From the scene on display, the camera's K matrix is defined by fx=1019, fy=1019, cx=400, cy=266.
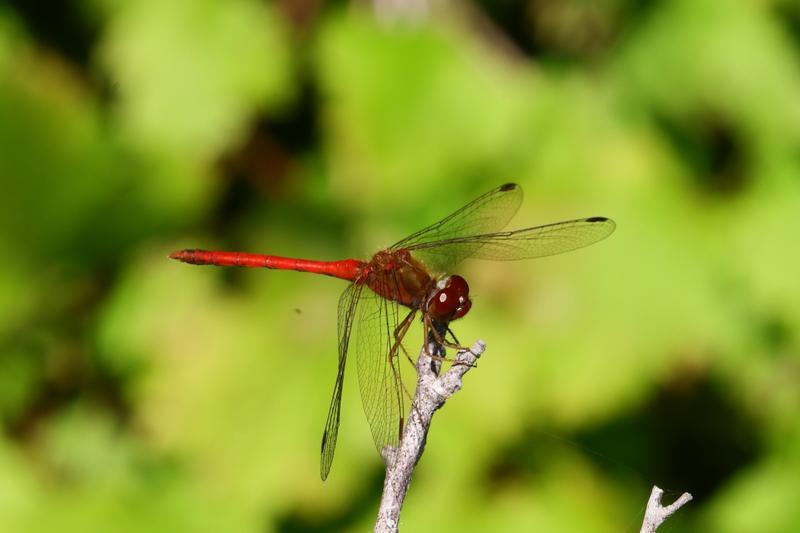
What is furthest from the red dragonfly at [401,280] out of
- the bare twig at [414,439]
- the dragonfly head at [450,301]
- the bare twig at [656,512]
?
the bare twig at [656,512]

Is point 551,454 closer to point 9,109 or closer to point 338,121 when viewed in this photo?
point 338,121

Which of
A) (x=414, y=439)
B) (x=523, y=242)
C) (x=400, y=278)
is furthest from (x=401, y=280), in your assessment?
(x=414, y=439)

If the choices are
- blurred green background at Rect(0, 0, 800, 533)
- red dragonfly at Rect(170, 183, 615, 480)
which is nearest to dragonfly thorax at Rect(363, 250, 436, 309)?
red dragonfly at Rect(170, 183, 615, 480)

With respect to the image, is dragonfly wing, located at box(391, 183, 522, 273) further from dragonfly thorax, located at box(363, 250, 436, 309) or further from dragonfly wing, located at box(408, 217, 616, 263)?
dragonfly thorax, located at box(363, 250, 436, 309)

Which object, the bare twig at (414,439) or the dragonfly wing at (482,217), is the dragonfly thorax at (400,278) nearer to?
the dragonfly wing at (482,217)

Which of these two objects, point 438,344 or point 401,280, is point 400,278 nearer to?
point 401,280
